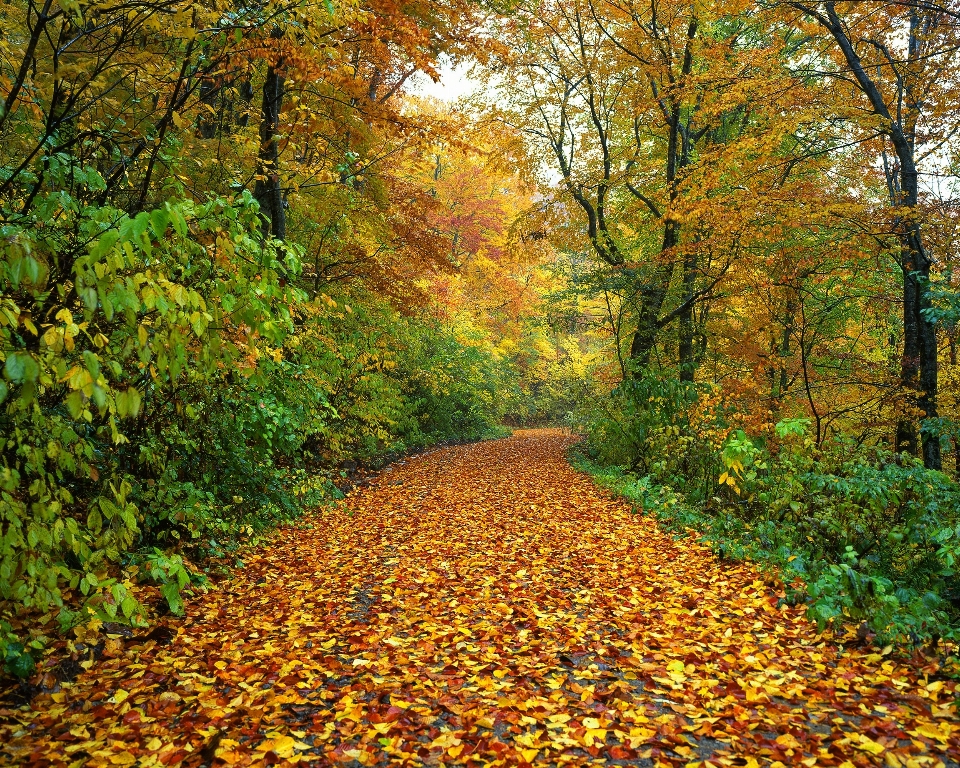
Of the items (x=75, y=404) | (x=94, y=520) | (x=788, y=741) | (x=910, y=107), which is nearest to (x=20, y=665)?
(x=94, y=520)

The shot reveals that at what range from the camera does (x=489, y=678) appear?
3.45 meters

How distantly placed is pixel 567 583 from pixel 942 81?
327 inches

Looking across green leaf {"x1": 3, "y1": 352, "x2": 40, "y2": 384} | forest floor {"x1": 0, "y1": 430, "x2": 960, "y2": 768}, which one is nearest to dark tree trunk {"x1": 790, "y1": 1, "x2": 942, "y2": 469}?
forest floor {"x1": 0, "y1": 430, "x2": 960, "y2": 768}

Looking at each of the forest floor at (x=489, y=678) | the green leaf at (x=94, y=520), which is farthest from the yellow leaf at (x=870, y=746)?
the green leaf at (x=94, y=520)

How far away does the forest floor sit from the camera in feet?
8.87

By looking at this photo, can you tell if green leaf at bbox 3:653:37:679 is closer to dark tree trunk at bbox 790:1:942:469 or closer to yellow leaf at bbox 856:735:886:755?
yellow leaf at bbox 856:735:886:755

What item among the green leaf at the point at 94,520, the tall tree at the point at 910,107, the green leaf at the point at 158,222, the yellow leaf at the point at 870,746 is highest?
the tall tree at the point at 910,107

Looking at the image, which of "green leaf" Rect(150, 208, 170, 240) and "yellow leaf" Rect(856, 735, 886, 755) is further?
"yellow leaf" Rect(856, 735, 886, 755)

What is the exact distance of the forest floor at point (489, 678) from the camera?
2.70m

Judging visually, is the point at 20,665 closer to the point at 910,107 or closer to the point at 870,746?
the point at 870,746

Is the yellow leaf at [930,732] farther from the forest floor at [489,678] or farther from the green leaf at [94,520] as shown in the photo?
the green leaf at [94,520]

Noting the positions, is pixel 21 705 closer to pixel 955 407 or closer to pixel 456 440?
pixel 955 407

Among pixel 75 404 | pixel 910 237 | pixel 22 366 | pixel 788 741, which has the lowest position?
pixel 788 741

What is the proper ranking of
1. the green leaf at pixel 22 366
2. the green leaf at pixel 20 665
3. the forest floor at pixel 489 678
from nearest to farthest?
the green leaf at pixel 22 366, the forest floor at pixel 489 678, the green leaf at pixel 20 665
